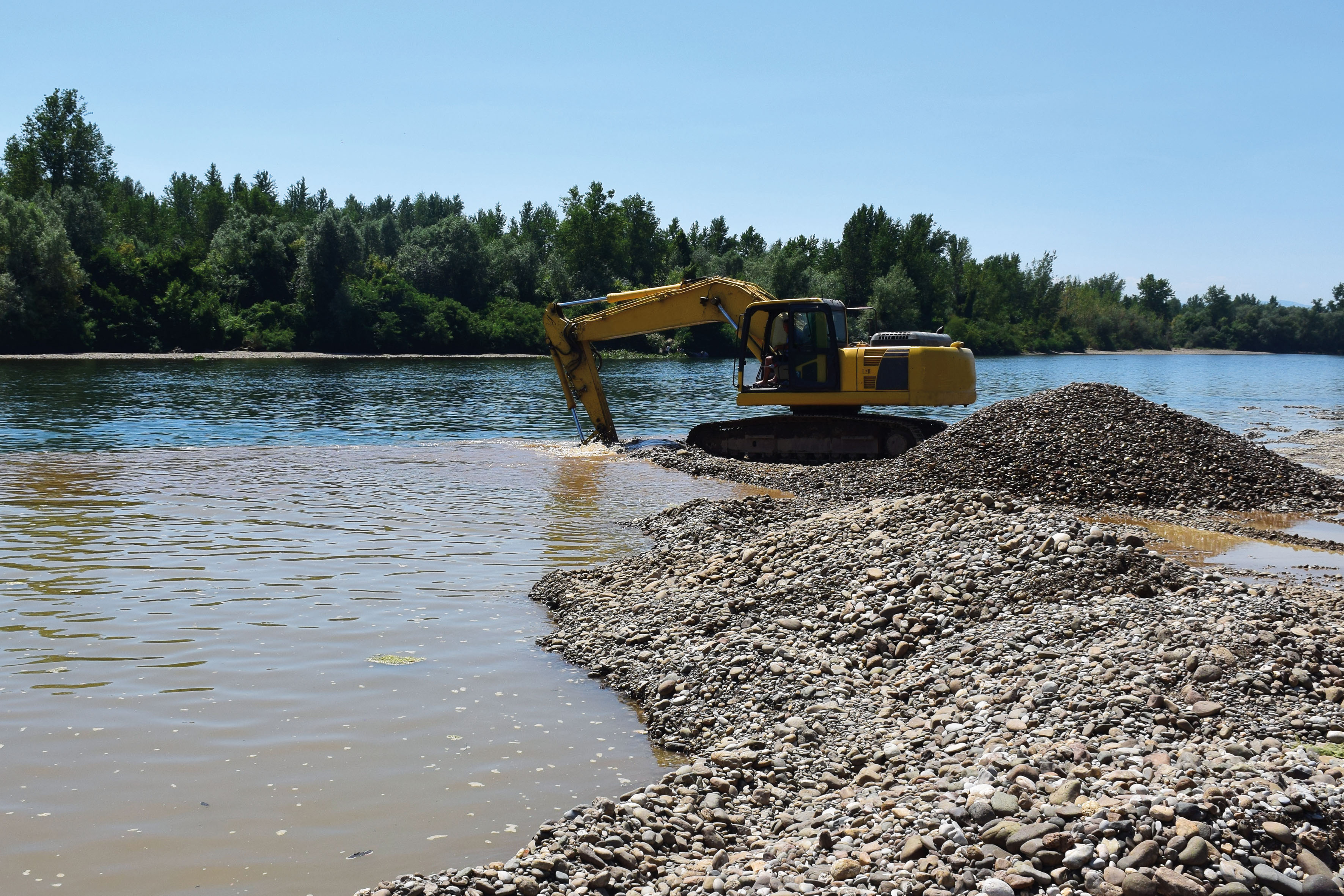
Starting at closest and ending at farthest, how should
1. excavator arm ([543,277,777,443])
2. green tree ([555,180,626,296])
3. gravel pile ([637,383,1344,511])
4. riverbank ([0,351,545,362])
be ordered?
1. gravel pile ([637,383,1344,511])
2. excavator arm ([543,277,777,443])
3. riverbank ([0,351,545,362])
4. green tree ([555,180,626,296])

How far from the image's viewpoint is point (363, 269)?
90000 mm

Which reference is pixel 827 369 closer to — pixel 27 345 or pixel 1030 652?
pixel 1030 652

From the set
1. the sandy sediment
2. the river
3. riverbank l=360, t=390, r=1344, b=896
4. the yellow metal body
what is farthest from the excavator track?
riverbank l=360, t=390, r=1344, b=896

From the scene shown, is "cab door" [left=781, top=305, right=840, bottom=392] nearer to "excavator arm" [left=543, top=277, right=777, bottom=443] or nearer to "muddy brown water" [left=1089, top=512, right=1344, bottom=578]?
"excavator arm" [left=543, top=277, right=777, bottom=443]

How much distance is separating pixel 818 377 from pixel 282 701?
1616cm

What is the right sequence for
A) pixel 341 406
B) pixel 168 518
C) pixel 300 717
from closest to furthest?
pixel 300 717
pixel 168 518
pixel 341 406

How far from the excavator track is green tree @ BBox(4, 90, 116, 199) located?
3469 inches

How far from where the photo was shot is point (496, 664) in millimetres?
8500

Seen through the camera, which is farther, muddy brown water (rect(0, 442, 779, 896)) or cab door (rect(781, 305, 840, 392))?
cab door (rect(781, 305, 840, 392))

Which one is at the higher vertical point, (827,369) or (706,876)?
(827,369)

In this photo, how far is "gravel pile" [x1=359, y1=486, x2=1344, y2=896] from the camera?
4449 millimetres

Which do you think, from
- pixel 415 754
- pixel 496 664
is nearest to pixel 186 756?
pixel 415 754

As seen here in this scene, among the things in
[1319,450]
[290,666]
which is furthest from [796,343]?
[290,666]

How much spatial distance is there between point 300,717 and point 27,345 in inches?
2949
